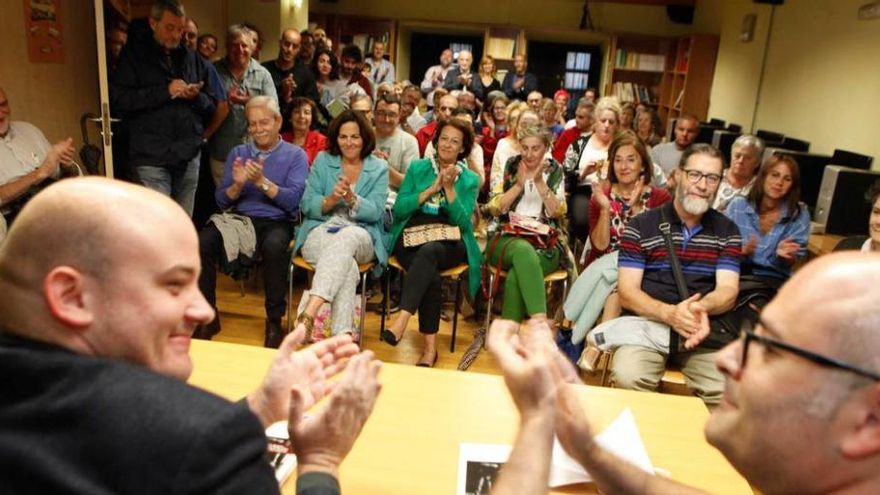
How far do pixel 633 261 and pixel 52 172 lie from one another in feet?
9.09

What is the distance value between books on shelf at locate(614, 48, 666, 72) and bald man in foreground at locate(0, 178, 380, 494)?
956 cm

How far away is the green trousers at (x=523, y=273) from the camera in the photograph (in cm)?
340

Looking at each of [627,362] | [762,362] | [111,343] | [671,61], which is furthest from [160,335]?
[671,61]

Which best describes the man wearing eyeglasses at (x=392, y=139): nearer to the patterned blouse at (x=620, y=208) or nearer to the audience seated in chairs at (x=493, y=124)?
the audience seated in chairs at (x=493, y=124)

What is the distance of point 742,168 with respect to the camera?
3691 millimetres

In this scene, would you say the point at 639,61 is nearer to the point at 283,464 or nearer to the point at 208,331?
the point at 208,331

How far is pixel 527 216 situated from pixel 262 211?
1447 millimetres

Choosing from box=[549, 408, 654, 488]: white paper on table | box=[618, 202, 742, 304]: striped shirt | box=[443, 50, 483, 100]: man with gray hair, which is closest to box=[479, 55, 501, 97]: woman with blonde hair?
box=[443, 50, 483, 100]: man with gray hair

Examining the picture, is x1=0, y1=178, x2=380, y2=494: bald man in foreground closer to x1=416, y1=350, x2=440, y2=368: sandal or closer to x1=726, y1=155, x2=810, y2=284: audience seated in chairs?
x1=416, y1=350, x2=440, y2=368: sandal

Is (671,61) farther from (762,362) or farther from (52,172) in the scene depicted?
(762,362)

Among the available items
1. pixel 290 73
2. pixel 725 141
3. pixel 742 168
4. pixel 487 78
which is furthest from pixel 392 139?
pixel 487 78

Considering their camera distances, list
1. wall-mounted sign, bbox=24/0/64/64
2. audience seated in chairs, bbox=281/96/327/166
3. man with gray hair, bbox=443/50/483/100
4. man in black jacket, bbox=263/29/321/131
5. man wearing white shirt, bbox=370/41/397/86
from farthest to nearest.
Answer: man wearing white shirt, bbox=370/41/397/86 < man with gray hair, bbox=443/50/483/100 < man in black jacket, bbox=263/29/321/131 < audience seated in chairs, bbox=281/96/327/166 < wall-mounted sign, bbox=24/0/64/64

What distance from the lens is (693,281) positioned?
8.56ft

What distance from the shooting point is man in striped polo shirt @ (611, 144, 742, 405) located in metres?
2.48
